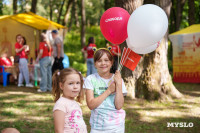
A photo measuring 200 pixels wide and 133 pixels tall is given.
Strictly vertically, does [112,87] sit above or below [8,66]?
below

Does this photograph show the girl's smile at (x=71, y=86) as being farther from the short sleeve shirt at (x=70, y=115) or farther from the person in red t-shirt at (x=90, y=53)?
the person in red t-shirt at (x=90, y=53)

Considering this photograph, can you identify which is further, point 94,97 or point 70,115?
point 94,97

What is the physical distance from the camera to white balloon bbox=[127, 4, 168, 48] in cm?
238

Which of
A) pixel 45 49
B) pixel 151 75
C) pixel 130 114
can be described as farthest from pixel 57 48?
pixel 130 114

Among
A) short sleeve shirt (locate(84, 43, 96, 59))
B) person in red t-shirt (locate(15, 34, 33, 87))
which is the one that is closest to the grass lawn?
person in red t-shirt (locate(15, 34, 33, 87))

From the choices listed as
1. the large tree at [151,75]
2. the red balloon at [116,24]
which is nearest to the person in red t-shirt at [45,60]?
the large tree at [151,75]

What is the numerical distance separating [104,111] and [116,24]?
910 mm

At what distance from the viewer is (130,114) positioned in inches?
204

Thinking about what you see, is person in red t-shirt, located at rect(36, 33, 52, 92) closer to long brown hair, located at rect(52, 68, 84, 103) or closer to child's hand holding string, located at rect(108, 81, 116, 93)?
long brown hair, located at rect(52, 68, 84, 103)

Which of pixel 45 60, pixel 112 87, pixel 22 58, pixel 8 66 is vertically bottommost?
pixel 112 87

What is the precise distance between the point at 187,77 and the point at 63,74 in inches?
346

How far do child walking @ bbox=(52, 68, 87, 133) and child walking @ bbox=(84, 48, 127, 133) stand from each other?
18 centimetres

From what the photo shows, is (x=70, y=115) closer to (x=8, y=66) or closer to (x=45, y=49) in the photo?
(x=45, y=49)

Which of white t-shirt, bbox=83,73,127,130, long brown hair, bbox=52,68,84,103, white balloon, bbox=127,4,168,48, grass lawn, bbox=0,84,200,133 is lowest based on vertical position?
grass lawn, bbox=0,84,200,133
